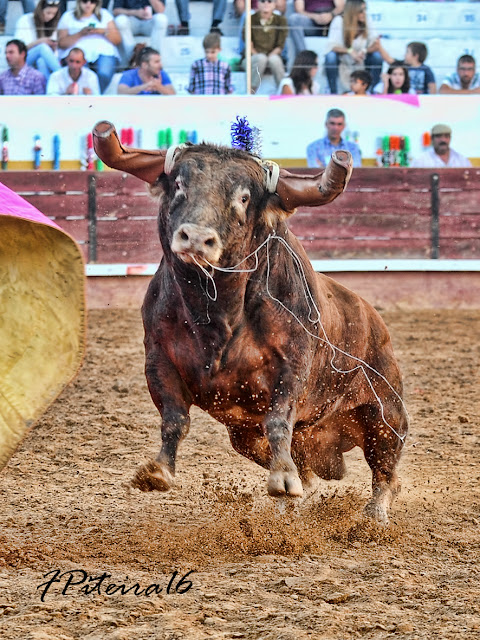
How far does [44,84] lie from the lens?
9.61 metres

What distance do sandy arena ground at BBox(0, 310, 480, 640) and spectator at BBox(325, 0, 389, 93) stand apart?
15.5 feet

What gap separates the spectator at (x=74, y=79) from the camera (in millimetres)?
9508

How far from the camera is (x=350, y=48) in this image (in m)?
10.1

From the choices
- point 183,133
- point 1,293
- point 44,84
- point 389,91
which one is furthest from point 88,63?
point 1,293

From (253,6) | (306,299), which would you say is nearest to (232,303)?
(306,299)

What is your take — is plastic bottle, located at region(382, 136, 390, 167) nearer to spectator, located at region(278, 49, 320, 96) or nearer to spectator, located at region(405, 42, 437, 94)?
spectator, located at region(405, 42, 437, 94)

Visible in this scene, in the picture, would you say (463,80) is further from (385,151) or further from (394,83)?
(385,151)

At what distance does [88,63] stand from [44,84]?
0.47 metres

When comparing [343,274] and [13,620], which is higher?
[13,620]

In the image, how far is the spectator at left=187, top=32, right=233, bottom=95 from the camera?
31.8 feet

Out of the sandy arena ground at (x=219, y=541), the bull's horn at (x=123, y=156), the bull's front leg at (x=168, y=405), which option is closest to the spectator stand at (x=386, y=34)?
the sandy arena ground at (x=219, y=541)

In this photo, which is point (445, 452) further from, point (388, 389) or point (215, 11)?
point (215, 11)

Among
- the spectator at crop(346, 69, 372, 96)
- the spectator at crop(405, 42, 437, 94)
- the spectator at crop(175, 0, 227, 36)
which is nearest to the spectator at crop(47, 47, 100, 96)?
the spectator at crop(175, 0, 227, 36)

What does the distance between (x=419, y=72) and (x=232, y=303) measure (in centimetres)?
721
